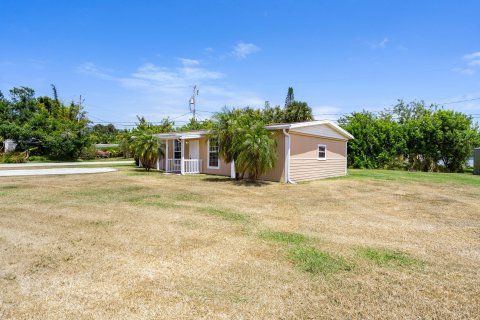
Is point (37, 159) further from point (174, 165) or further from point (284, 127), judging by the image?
point (284, 127)

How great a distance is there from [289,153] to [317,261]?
8903mm

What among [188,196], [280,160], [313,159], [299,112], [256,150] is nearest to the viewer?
[188,196]

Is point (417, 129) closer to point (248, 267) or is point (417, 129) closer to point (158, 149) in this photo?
point (158, 149)

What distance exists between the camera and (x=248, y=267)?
3.58 metres

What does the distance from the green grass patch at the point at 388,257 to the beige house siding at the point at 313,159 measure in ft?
27.8

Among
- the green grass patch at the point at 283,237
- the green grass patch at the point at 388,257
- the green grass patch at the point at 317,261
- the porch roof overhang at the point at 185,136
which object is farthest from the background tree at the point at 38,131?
the green grass patch at the point at 388,257

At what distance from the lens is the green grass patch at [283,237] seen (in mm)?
4605

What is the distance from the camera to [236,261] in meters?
3.77

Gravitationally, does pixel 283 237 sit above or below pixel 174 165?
below

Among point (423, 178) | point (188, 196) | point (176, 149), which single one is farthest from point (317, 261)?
point (176, 149)

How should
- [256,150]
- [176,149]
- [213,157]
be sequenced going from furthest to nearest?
[176,149] < [213,157] < [256,150]

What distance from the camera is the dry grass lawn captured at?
2680 mm

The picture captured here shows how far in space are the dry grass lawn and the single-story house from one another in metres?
5.29

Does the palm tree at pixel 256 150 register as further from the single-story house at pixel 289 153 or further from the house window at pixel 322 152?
the house window at pixel 322 152
